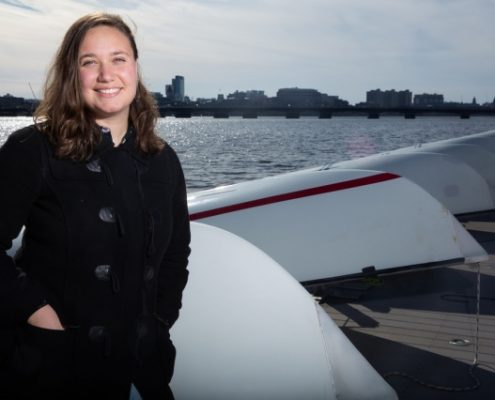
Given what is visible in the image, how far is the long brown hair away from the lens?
1.77m

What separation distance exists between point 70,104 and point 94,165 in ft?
0.63

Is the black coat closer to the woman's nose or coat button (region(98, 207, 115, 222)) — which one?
coat button (region(98, 207, 115, 222))

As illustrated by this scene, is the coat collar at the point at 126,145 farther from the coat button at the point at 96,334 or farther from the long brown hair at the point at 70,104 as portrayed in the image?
the coat button at the point at 96,334

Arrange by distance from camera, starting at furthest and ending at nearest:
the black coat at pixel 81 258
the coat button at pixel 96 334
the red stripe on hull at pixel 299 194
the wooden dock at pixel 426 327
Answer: the red stripe on hull at pixel 299 194
the wooden dock at pixel 426 327
the coat button at pixel 96 334
the black coat at pixel 81 258

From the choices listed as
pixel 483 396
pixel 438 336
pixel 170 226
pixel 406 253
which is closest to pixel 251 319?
pixel 170 226

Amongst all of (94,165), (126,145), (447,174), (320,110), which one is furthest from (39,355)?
(320,110)

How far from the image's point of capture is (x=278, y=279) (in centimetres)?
331

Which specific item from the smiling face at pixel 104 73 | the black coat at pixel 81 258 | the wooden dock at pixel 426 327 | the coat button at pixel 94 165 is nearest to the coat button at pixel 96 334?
the black coat at pixel 81 258

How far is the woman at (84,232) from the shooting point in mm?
1711

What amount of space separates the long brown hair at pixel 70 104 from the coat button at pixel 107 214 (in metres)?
0.16

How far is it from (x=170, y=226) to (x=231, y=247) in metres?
1.40

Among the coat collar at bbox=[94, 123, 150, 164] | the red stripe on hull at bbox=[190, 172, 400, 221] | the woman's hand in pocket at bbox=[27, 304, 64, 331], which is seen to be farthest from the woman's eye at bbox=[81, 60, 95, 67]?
the red stripe on hull at bbox=[190, 172, 400, 221]

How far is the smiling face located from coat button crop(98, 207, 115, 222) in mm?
297

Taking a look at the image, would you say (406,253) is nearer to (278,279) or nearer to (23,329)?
(278,279)
